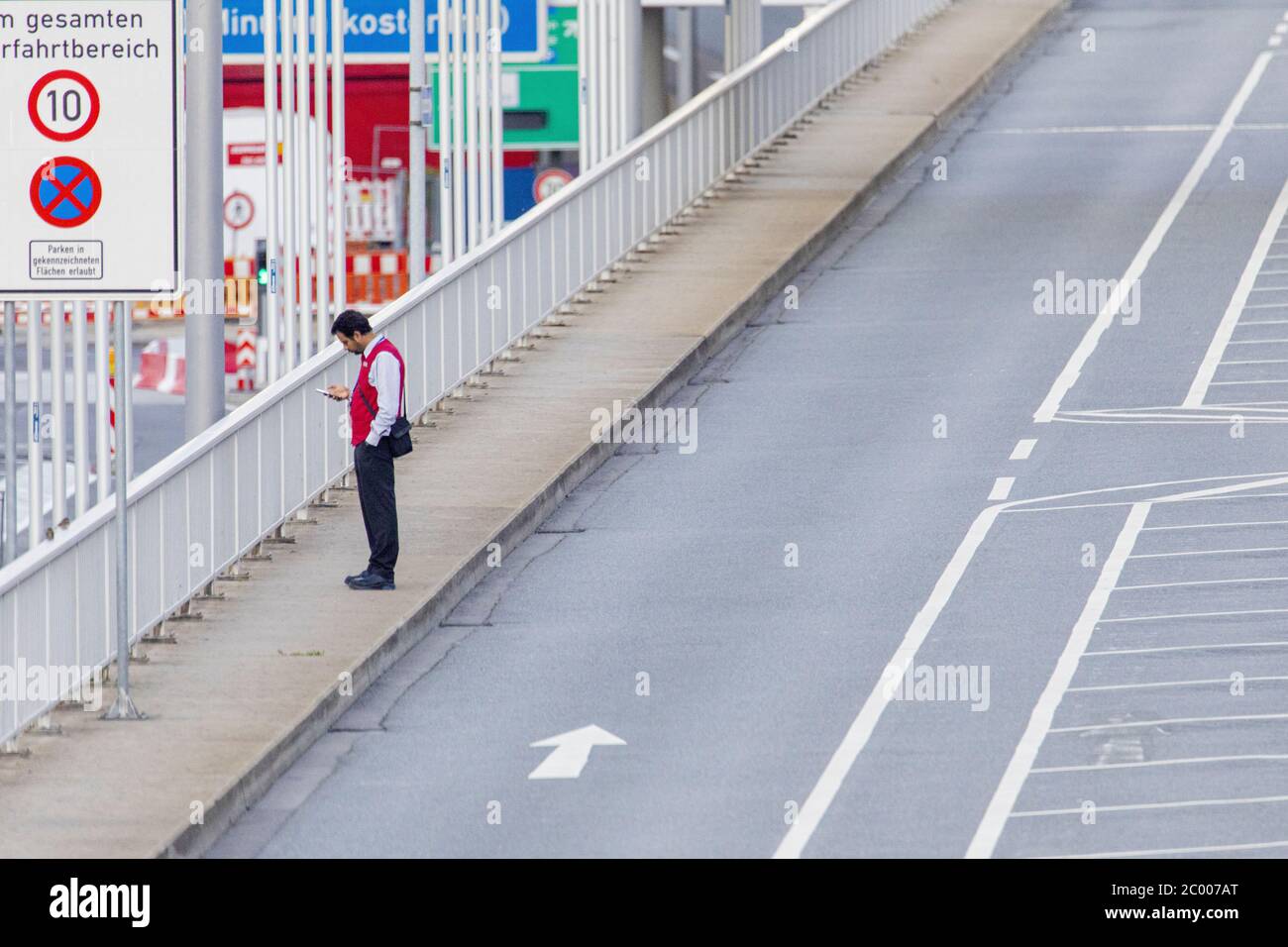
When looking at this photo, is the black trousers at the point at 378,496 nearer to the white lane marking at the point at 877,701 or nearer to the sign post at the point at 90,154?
the sign post at the point at 90,154

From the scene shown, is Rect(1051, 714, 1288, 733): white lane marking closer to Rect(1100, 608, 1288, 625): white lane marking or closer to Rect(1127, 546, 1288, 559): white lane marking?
Rect(1100, 608, 1288, 625): white lane marking

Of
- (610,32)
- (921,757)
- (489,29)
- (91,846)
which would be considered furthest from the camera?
(610,32)

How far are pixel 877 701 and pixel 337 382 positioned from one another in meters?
6.83

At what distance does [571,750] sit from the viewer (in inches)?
632

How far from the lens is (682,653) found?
18.0 m

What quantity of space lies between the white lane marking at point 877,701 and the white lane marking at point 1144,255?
4.47m

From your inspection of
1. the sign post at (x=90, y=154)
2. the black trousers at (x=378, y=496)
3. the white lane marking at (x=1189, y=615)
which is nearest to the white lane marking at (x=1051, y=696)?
the white lane marking at (x=1189, y=615)

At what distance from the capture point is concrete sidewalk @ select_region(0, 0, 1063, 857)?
14.8 metres

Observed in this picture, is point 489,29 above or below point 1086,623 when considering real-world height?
above

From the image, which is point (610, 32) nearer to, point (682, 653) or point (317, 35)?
point (317, 35)

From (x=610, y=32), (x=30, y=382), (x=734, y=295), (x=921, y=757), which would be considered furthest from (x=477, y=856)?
(x=610, y=32)

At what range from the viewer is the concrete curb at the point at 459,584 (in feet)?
48.1

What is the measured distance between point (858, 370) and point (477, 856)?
44.6ft

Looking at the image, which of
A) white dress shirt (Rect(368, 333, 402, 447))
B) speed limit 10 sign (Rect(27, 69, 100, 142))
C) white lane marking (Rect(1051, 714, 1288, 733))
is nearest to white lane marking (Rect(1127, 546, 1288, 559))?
white lane marking (Rect(1051, 714, 1288, 733))
